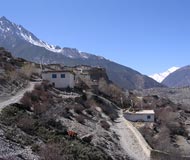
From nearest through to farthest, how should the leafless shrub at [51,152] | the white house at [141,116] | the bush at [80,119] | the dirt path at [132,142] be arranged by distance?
the leafless shrub at [51,152], the dirt path at [132,142], the bush at [80,119], the white house at [141,116]

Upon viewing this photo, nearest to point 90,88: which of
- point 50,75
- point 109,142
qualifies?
point 50,75

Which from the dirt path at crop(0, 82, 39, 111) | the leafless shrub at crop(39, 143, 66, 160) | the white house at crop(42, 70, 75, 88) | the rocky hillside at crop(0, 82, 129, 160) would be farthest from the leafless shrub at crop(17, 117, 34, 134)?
the white house at crop(42, 70, 75, 88)

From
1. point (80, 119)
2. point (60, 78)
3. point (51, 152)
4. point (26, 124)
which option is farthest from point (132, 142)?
point (60, 78)

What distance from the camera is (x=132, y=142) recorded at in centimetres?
4059

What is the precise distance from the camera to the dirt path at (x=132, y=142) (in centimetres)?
3619

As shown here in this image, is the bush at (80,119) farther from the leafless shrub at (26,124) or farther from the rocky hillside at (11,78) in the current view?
the leafless shrub at (26,124)

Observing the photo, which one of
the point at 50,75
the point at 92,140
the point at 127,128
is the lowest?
the point at 92,140

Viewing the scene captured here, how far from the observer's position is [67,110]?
43.9 metres

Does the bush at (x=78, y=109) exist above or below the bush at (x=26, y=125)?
above

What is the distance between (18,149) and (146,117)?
36.9 meters

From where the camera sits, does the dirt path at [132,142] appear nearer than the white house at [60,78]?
Yes

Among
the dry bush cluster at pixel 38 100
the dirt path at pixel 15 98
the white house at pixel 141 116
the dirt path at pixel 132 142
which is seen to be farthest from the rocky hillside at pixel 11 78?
the white house at pixel 141 116

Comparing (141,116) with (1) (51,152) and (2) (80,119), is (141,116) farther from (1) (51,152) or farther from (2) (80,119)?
(1) (51,152)

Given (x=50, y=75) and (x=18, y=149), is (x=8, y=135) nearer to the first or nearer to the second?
(x=18, y=149)
